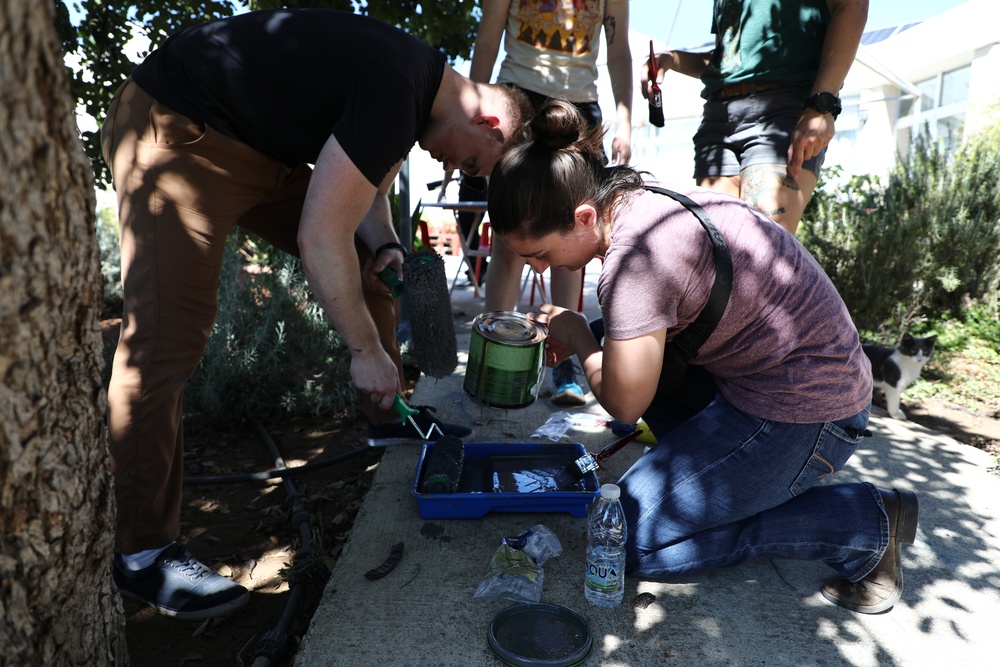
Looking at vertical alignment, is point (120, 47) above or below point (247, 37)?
above

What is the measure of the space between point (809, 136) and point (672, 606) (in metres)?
2.03

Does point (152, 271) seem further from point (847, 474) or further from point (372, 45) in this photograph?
point (847, 474)

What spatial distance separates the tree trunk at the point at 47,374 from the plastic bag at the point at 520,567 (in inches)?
42.5

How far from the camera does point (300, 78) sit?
2.17 m

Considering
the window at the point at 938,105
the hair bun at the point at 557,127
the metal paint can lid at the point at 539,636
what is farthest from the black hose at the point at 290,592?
the window at the point at 938,105

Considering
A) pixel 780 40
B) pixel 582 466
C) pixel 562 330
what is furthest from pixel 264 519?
pixel 780 40

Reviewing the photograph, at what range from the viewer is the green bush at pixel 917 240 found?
18.6 feet

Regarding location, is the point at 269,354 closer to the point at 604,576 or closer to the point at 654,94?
the point at 654,94

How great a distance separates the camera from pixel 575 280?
4.01 metres

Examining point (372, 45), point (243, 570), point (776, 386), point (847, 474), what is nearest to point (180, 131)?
point (372, 45)

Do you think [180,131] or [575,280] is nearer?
[180,131]

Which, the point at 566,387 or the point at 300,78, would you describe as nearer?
the point at 300,78

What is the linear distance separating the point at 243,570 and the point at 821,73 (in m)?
3.16

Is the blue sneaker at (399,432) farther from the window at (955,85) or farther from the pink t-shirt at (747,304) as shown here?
the window at (955,85)
